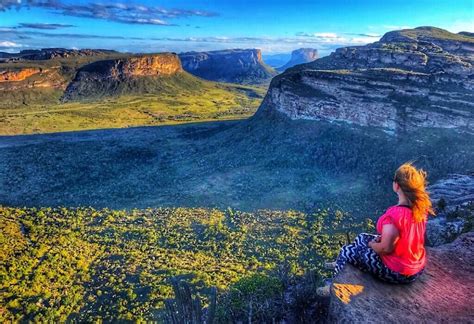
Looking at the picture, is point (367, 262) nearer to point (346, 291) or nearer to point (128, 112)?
point (346, 291)

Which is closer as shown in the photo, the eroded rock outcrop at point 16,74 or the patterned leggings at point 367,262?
the patterned leggings at point 367,262

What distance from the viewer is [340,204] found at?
2844 centimetres

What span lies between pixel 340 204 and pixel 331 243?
5762 mm

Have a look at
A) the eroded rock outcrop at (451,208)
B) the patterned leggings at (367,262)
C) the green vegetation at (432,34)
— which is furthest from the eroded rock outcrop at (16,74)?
the patterned leggings at (367,262)

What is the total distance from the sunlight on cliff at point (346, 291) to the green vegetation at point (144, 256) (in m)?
5.78

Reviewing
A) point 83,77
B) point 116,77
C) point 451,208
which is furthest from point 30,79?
point 451,208

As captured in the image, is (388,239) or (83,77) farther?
(83,77)

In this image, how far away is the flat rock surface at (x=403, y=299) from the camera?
6.13m

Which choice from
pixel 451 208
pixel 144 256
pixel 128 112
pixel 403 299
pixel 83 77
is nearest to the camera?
pixel 403 299

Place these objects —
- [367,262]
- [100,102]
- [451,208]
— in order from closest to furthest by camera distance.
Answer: [367,262]
[451,208]
[100,102]

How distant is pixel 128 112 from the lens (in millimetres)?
84438

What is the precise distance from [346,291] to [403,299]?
1067mm

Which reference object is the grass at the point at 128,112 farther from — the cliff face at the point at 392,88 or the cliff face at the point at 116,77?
the cliff face at the point at 392,88

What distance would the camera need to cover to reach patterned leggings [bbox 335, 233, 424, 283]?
673 centimetres
